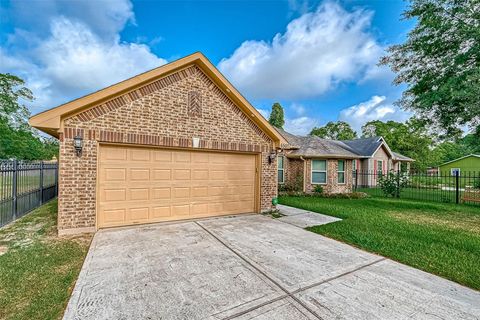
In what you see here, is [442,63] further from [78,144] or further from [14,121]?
[14,121]

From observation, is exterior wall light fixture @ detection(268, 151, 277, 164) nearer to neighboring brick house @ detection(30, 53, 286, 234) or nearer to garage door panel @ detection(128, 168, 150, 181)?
neighboring brick house @ detection(30, 53, 286, 234)

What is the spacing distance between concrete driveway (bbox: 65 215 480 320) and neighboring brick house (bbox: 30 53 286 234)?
1.20 m

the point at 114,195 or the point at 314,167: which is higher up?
the point at 314,167

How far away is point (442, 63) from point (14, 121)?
4091 cm

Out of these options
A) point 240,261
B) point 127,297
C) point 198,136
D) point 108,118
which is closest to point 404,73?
point 198,136

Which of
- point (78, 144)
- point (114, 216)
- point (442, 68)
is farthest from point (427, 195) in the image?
point (78, 144)

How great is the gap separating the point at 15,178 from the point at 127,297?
6.47 meters

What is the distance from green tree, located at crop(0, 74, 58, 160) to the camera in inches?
962

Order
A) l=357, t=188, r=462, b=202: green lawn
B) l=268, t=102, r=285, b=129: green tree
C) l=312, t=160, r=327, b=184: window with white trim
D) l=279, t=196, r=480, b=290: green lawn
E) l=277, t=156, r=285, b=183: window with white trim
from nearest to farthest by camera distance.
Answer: l=279, t=196, r=480, b=290: green lawn, l=357, t=188, r=462, b=202: green lawn, l=312, t=160, r=327, b=184: window with white trim, l=277, t=156, r=285, b=183: window with white trim, l=268, t=102, r=285, b=129: green tree

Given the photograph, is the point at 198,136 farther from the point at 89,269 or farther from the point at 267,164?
the point at 89,269

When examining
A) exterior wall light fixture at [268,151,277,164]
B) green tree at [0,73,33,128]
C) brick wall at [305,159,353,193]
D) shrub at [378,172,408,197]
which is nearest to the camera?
exterior wall light fixture at [268,151,277,164]

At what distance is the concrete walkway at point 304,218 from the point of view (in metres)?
6.97

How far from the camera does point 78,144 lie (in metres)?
5.28

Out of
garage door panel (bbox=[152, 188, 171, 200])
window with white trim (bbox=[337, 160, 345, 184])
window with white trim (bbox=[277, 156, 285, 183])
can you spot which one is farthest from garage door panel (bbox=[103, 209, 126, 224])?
window with white trim (bbox=[337, 160, 345, 184])
